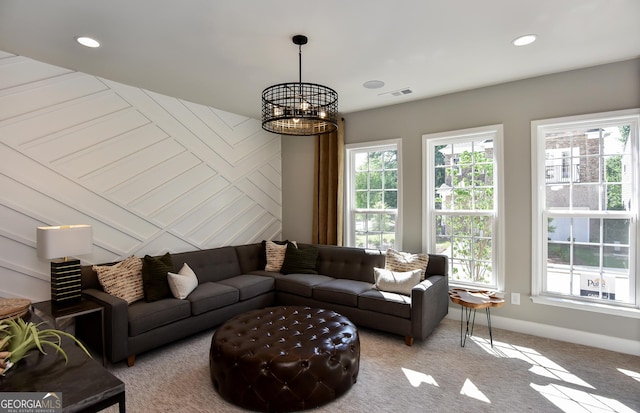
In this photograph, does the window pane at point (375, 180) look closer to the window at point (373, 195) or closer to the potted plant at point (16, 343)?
the window at point (373, 195)

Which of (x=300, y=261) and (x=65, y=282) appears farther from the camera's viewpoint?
(x=300, y=261)

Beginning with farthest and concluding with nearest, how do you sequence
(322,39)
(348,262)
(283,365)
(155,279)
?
(348,262)
(155,279)
(322,39)
(283,365)

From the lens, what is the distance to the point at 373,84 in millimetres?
3711

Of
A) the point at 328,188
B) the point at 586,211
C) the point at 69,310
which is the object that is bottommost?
the point at 69,310

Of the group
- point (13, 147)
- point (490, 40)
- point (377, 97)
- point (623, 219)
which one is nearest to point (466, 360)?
point (623, 219)

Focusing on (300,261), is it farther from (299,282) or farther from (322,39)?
(322,39)

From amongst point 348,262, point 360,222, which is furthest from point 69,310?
point 360,222

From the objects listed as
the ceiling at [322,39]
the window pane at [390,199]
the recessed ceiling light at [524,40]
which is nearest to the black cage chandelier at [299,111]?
the ceiling at [322,39]

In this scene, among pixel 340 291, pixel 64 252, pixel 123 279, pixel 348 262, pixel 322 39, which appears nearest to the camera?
pixel 322 39

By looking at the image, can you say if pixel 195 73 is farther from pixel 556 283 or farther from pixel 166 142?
pixel 556 283

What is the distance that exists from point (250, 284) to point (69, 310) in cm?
175

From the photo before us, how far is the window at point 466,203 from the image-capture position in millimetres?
3842

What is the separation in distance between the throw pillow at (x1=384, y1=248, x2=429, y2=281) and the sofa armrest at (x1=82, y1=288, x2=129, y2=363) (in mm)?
2746

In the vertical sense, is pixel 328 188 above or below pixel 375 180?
below
